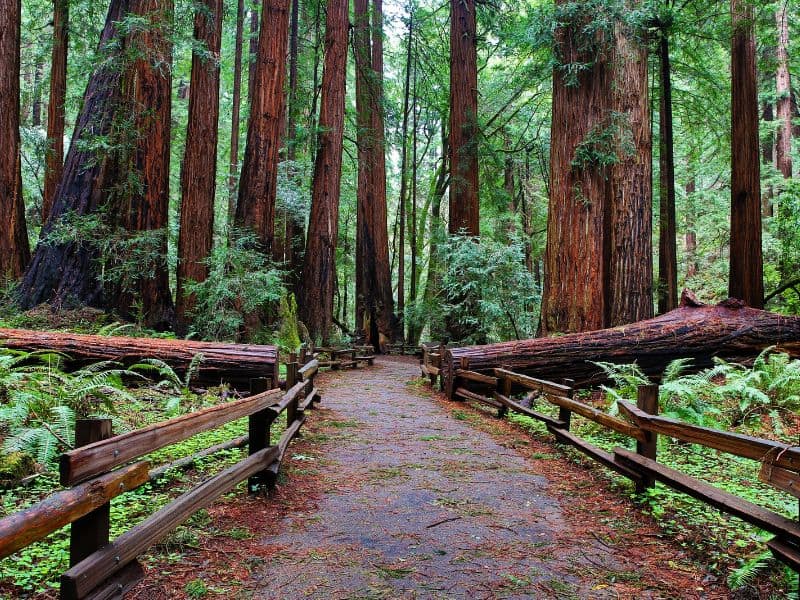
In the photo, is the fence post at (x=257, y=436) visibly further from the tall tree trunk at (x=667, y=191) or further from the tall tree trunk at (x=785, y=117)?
the tall tree trunk at (x=785, y=117)

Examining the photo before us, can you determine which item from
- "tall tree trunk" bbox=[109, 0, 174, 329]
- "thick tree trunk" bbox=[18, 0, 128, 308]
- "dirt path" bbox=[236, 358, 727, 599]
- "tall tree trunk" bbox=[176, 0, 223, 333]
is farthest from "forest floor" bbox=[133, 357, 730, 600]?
"tall tree trunk" bbox=[176, 0, 223, 333]

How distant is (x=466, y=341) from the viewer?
16266 millimetres

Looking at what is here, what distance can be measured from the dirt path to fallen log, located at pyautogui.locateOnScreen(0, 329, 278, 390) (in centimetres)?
195


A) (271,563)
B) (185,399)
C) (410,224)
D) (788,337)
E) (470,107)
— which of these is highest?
(470,107)

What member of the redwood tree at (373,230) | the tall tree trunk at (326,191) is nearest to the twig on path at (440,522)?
the tall tree trunk at (326,191)

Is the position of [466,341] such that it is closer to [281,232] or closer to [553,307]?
[553,307]

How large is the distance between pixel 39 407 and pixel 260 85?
11.2m

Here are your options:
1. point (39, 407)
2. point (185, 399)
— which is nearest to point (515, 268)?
point (185, 399)

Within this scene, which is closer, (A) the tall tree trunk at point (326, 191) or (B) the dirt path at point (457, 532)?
(B) the dirt path at point (457, 532)

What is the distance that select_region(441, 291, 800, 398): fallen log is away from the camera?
33.2 ft

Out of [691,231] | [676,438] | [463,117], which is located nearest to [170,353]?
[676,438]

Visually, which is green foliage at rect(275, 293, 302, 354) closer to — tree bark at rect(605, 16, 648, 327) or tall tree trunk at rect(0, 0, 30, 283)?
tall tree trunk at rect(0, 0, 30, 283)

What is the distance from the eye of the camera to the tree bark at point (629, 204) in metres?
11.6

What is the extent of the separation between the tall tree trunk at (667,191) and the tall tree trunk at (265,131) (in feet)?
30.5
